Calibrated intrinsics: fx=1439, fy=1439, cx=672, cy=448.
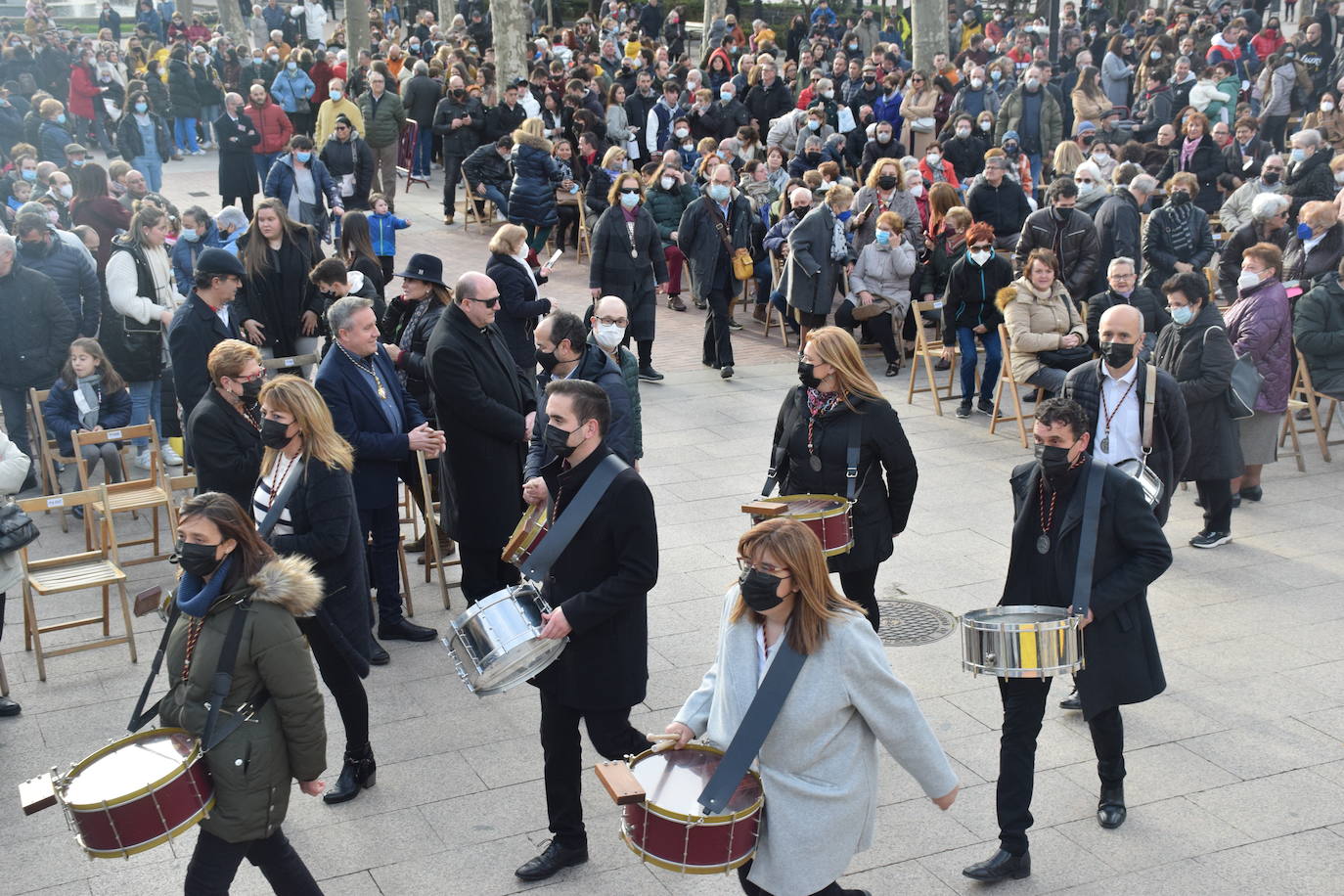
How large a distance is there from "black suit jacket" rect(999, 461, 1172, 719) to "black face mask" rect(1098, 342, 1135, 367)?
203cm

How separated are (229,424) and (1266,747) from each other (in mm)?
5138

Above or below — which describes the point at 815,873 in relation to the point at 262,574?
below

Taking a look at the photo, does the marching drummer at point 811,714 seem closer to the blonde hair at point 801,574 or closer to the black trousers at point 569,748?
the blonde hair at point 801,574

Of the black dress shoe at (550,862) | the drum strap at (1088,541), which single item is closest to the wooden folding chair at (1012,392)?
the drum strap at (1088,541)

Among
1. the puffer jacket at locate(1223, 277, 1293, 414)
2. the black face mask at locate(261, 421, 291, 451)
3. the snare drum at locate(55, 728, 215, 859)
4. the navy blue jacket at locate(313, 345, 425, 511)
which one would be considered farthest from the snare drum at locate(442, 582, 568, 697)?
the puffer jacket at locate(1223, 277, 1293, 414)

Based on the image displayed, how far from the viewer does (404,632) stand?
8141 millimetres

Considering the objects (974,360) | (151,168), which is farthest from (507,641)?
(151,168)

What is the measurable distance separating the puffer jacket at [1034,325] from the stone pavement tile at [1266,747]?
4897mm

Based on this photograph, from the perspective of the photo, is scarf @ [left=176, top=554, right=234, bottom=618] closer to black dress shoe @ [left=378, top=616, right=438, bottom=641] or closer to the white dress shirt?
black dress shoe @ [left=378, top=616, right=438, bottom=641]

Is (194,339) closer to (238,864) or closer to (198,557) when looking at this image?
(198,557)

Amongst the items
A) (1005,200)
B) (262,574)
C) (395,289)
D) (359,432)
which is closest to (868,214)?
(1005,200)

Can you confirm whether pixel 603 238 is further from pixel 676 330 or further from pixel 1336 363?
pixel 1336 363

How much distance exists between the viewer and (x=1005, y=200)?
15195mm

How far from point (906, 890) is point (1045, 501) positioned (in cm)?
162
